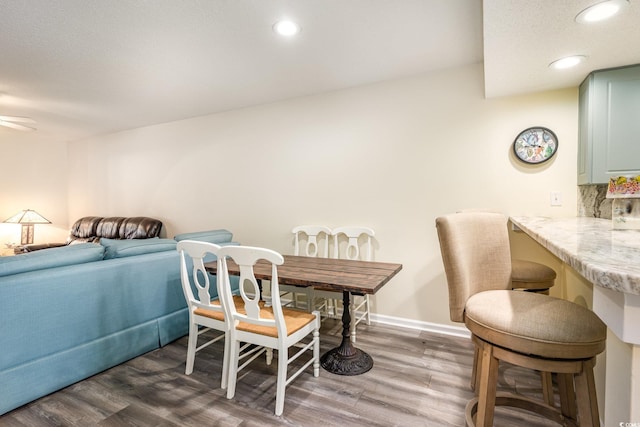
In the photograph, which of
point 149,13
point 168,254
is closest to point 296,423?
point 168,254

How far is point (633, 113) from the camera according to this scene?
2.01 meters

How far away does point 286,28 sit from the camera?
2.08 metres

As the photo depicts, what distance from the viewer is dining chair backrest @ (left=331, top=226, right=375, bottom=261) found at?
3.00 m

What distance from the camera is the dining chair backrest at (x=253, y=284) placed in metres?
1.64

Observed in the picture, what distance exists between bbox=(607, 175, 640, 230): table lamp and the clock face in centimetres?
76

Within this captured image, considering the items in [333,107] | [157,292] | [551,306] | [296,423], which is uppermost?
[333,107]

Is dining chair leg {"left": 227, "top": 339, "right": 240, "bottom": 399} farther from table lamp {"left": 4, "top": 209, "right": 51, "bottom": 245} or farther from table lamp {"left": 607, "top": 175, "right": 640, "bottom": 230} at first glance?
table lamp {"left": 4, "top": 209, "right": 51, "bottom": 245}

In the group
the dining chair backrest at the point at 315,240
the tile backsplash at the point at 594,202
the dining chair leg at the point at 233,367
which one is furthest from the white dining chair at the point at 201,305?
the tile backsplash at the point at 594,202

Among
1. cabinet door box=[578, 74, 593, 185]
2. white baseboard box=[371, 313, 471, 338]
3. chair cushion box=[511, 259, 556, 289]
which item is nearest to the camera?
chair cushion box=[511, 259, 556, 289]

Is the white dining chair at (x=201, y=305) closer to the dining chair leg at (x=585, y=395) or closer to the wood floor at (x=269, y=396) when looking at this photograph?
the wood floor at (x=269, y=396)

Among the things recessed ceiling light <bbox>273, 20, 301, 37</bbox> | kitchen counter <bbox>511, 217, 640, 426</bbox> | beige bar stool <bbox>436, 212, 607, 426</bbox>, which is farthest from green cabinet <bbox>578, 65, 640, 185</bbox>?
recessed ceiling light <bbox>273, 20, 301, 37</bbox>

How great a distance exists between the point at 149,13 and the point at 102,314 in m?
2.06

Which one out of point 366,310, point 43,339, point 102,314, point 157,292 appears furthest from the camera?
point 366,310

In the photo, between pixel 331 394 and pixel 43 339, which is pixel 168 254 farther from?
pixel 331 394
